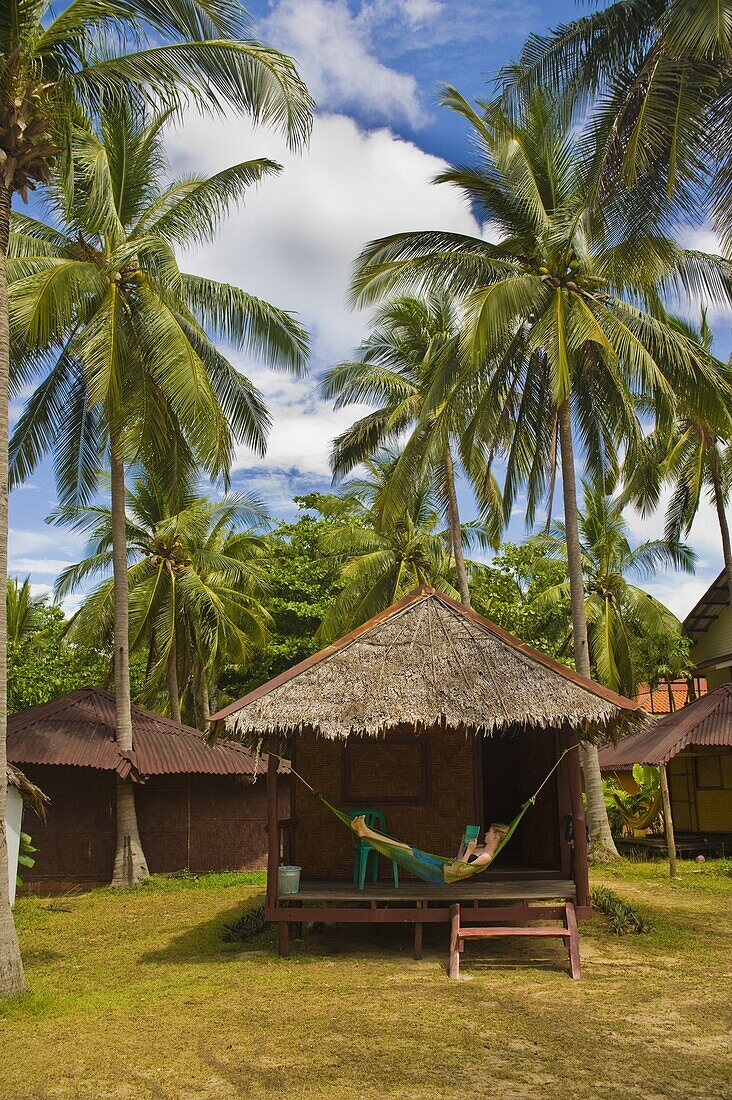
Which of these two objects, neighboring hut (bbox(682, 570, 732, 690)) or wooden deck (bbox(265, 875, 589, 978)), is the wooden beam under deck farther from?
neighboring hut (bbox(682, 570, 732, 690))

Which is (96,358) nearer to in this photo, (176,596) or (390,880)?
(390,880)

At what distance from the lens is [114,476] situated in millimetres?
14672

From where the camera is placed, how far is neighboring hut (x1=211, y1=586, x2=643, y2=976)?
8.58 m

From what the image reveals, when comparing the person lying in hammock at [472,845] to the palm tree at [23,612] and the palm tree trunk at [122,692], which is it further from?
the palm tree at [23,612]

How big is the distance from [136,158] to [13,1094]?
12.6 meters

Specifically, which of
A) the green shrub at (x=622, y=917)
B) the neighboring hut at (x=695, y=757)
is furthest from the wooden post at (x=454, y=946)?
the neighboring hut at (x=695, y=757)

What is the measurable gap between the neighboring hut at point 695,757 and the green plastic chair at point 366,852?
6.14 m

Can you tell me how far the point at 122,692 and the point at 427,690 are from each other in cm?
750

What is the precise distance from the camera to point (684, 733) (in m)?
15.2

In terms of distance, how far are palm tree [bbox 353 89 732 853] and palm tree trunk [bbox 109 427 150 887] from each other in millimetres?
4851

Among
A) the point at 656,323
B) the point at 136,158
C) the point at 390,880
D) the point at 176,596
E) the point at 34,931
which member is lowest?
the point at 34,931

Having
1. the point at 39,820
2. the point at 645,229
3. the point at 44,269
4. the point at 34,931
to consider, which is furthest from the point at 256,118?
the point at 39,820

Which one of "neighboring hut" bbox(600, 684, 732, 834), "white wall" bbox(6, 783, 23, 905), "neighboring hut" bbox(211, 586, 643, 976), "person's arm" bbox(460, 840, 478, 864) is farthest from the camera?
"neighboring hut" bbox(600, 684, 732, 834)

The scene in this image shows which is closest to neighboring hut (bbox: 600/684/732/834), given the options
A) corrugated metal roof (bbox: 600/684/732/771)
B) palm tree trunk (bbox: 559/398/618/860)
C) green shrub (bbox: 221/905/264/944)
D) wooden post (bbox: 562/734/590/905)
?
corrugated metal roof (bbox: 600/684/732/771)
